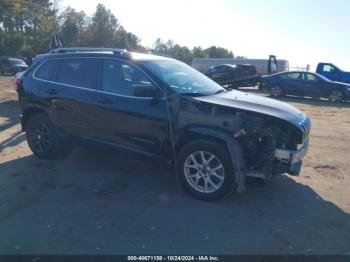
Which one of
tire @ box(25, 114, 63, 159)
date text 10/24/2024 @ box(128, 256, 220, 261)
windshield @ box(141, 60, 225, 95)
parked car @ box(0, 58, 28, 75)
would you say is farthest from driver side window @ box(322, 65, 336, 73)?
parked car @ box(0, 58, 28, 75)

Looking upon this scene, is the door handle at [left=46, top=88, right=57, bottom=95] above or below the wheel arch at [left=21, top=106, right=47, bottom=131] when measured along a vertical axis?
above

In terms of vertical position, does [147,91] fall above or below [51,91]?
above

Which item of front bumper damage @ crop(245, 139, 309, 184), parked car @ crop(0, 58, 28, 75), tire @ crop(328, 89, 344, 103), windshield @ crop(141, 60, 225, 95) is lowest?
parked car @ crop(0, 58, 28, 75)

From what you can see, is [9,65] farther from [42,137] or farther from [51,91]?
[51,91]

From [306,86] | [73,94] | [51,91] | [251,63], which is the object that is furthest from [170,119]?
[251,63]

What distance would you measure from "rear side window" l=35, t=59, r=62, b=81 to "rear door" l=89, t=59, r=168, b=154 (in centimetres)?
110

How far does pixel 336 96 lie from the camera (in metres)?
17.2

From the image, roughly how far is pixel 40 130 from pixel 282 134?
161 inches

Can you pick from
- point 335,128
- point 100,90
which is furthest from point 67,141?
point 335,128

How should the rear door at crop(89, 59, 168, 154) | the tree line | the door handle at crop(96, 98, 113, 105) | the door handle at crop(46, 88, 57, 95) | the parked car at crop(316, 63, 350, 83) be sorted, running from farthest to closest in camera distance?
the tree line, the parked car at crop(316, 63, 350, 83), the door handle at crop(46, 88, 57, 95), the door handle at crop(96, 98, 113, 105), the rear door at crop(89, 59, 168, 154)

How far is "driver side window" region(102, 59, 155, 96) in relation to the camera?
5258 mm

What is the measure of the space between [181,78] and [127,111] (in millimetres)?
984

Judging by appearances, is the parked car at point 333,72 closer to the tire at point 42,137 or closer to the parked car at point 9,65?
the tire at point 42,137

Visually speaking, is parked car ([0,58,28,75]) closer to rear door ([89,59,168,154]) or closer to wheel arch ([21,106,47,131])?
wheel arch ([21,106,47,131])
